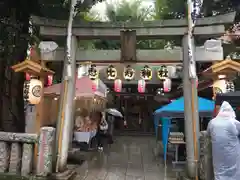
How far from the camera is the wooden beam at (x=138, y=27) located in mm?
8113

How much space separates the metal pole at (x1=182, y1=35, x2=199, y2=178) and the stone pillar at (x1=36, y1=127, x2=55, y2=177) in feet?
12.8

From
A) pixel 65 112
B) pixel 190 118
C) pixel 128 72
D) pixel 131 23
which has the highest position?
pixel 131 23

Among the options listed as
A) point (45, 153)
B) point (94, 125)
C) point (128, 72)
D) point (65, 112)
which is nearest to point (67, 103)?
point (65, 112)

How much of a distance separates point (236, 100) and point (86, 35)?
4.97 metres

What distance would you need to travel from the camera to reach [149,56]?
848 cm

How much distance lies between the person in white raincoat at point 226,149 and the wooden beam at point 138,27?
3713mm

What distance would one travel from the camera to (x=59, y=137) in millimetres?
7852

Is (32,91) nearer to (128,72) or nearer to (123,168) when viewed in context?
(128,72)

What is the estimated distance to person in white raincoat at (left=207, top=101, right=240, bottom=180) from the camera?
16.8ft

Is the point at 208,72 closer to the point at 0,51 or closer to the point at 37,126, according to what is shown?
the point at 37,126

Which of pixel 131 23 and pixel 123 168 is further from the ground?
pixel 131 23

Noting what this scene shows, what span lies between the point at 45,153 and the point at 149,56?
14.0ft

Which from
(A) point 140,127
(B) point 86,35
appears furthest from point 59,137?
(A) point 140,127

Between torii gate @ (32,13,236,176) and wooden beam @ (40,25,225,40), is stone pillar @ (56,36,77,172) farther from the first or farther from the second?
wooden beam @ (40,25,225,40)
